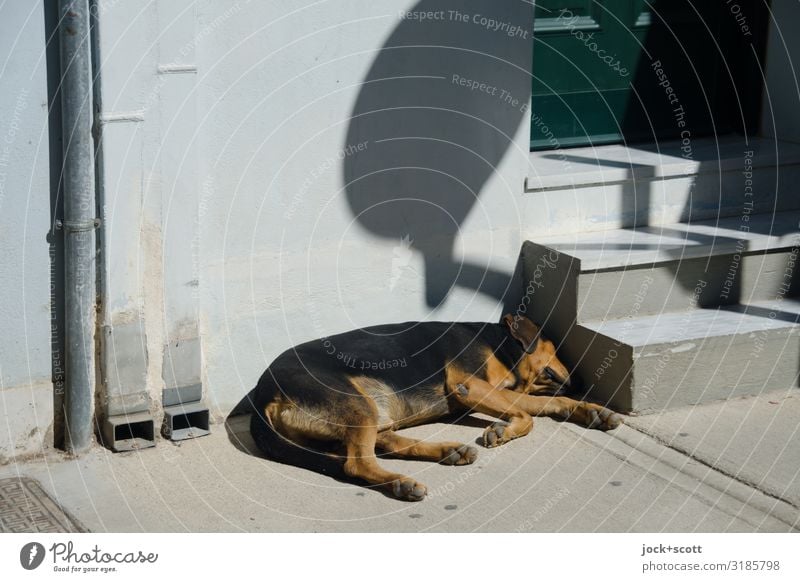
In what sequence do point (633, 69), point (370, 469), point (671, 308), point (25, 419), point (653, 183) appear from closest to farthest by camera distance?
point (370, 469) → point (25, 419) → point (671, 308) → point (653, 183) → point (633, 69)

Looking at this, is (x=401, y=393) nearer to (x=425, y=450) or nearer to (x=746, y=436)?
(x=425, y=450)

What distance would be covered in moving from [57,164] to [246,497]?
1.61 meters

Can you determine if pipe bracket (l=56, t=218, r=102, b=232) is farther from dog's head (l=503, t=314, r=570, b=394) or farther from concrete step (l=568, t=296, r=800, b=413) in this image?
concrete step (l=568, t=296, r=800, b=413)

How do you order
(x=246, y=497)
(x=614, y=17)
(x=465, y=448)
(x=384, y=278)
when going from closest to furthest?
1. (x=246, y=497)
2. (x=465, y=448)
3. (x=384, y=278)
4. (x=614, y=17)

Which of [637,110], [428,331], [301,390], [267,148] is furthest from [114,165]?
[637,110]

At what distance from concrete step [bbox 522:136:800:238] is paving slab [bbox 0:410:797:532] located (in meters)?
1.39

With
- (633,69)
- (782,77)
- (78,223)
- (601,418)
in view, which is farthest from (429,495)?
(782,77)

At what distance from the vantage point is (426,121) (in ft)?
19.0

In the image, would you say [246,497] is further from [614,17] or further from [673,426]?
[614,17]

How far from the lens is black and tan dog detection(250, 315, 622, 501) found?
5047mm

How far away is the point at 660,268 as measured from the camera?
19.6 feet

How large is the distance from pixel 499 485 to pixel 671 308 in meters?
1.67

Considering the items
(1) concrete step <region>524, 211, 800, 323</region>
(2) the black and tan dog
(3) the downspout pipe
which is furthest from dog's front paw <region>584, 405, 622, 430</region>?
(3) the downspout pipe

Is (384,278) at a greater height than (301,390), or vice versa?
(384,278)
